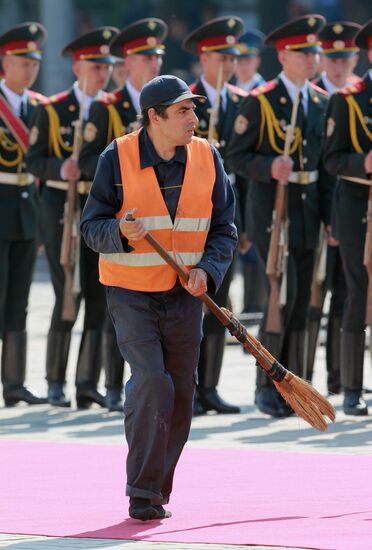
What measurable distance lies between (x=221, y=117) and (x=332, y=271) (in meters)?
1.24

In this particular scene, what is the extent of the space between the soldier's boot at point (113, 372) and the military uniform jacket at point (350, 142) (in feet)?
5.04

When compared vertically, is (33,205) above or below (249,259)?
above

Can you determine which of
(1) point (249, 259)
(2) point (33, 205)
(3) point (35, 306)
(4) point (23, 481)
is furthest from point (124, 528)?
(3) point (35, 306)

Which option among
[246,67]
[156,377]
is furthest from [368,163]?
[246,67]

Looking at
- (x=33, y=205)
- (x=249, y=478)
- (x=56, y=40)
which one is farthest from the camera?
(x=56, y=40)

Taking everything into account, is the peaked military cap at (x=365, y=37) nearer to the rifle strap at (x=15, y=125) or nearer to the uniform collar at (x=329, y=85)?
the uniform collar at (x=329, y=85)

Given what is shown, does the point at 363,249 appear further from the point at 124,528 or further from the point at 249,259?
the point at 249,259

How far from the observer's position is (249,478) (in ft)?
28.0

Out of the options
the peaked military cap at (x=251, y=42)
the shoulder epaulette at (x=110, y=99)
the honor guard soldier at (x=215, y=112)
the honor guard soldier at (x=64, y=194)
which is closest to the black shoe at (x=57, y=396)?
the honor guard soldier at (x=64, y=194)

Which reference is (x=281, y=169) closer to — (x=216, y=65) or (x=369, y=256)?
(x=369, y=256)

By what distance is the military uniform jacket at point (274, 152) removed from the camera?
10.8m

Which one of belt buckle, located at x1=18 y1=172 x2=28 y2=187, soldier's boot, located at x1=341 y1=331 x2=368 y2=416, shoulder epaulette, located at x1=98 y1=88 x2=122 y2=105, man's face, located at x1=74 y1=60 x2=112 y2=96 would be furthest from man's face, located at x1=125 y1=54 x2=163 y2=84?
soldier's boot, located at x1=341 y1=331 x2=368 y2=416

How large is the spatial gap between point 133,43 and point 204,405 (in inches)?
83.6

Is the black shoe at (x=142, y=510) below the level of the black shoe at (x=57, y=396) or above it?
above
